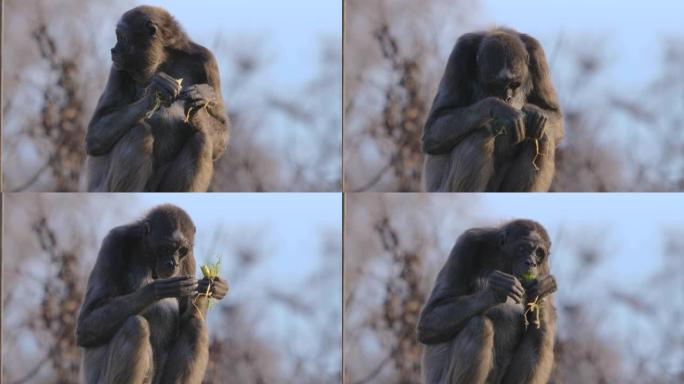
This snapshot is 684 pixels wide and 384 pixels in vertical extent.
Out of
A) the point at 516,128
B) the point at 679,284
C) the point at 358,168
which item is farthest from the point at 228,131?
the point at 679,284

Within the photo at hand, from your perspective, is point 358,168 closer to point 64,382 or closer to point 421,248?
point 421,248

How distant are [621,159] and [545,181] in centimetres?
49

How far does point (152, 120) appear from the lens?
12.2m

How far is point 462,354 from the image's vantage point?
1193 centimetres

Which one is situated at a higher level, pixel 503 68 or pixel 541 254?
pixel 503 68

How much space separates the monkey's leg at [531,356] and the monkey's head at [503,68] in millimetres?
1168

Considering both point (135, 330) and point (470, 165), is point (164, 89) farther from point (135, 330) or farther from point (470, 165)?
point (470, 165)

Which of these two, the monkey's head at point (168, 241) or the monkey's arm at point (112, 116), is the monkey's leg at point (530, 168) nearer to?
the monkey's head at point (168, 241)

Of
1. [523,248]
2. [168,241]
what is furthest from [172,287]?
[523,248]

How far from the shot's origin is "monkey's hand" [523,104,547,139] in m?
12.1

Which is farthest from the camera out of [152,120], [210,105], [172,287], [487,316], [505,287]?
[210,105]

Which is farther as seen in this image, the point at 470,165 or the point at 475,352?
the point at 470,165

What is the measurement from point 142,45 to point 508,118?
1937 mm

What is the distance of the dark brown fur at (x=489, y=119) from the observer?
12.1m
